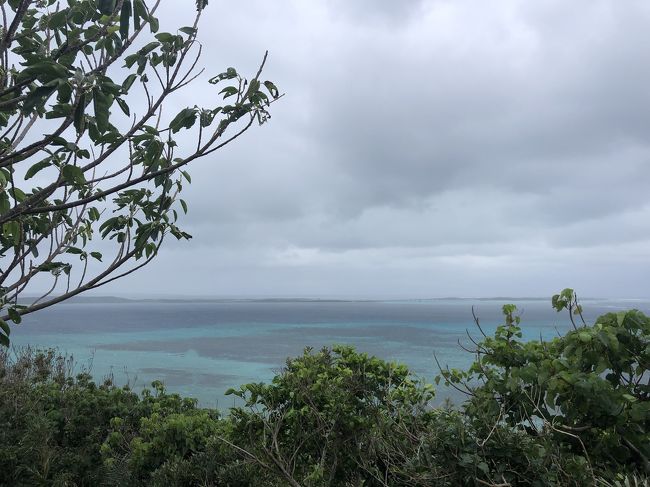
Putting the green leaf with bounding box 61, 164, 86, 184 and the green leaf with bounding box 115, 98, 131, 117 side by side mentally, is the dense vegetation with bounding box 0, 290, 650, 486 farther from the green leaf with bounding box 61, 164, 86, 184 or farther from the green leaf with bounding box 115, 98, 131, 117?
the green leaf with bounding box 115, 98, 131, 117

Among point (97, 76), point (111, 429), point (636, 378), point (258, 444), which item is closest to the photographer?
point (97, 76)

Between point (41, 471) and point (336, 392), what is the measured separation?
3767 millimetres

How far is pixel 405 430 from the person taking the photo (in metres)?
3.36

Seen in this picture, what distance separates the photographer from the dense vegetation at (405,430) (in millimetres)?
2818

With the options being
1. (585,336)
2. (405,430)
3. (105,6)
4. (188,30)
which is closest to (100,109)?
(105,6)

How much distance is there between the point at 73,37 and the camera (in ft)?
8.15

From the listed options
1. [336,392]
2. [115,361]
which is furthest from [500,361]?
[115,361]

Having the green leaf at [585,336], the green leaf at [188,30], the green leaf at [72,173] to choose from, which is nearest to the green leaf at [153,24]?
the green leaf at [188,30]

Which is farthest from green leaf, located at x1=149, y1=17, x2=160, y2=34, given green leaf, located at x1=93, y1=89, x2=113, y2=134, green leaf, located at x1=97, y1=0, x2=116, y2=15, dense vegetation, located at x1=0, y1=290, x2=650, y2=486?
dense vegetation, located at x1=0, y1=290, x2=650, y2=486

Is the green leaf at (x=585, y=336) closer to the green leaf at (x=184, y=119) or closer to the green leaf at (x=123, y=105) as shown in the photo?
the green leaf at (x=184, y=119)

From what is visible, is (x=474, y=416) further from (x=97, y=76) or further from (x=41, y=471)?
(x=41, y=471)

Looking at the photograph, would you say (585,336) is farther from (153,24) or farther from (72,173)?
(153,24)

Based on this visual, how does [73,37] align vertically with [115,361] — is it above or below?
above

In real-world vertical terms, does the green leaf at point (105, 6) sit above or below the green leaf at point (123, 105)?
above
